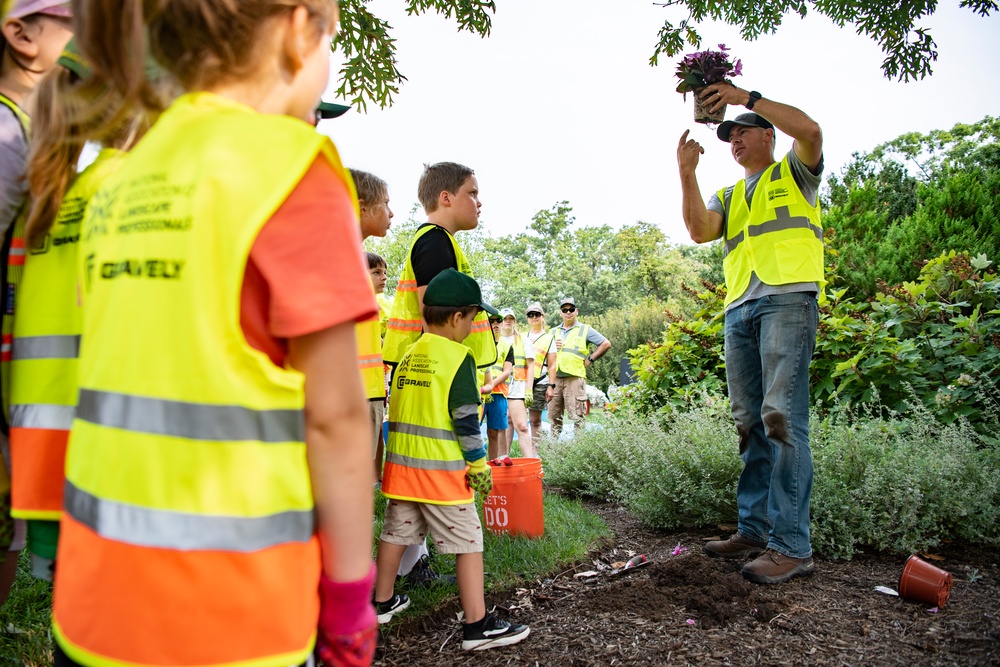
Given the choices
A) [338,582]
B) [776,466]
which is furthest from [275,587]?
[776,466]

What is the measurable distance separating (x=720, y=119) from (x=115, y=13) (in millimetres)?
3331

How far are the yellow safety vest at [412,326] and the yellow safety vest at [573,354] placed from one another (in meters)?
6.46

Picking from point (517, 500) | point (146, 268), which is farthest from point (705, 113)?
point (146, 268)

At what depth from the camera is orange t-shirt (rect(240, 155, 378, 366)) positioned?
3.22ft

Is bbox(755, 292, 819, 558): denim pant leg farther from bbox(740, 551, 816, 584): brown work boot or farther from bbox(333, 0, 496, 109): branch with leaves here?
bbox(333, 0, 496, 109): branch with leaves

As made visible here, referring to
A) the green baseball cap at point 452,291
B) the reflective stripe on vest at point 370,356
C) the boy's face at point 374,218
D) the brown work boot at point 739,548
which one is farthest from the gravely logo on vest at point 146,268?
the brown work boot at point 739,548

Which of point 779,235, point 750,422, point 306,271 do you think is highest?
point 779,235

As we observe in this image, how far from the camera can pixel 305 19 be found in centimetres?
112

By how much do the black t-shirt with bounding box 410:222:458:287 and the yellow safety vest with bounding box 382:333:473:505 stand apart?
0.42m

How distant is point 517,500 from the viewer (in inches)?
169

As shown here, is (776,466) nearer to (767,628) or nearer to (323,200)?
(767,628)

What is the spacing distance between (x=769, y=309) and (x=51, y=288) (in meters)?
3.17

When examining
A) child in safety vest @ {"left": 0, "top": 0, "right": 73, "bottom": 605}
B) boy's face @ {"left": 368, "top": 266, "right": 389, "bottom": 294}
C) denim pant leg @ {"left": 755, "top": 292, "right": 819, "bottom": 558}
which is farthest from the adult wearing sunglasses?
child in safety vest @ {"left": 0, "top": 0, "right": 73, "bottom": 605}

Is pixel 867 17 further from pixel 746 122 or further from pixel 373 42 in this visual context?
pixel 373 42
